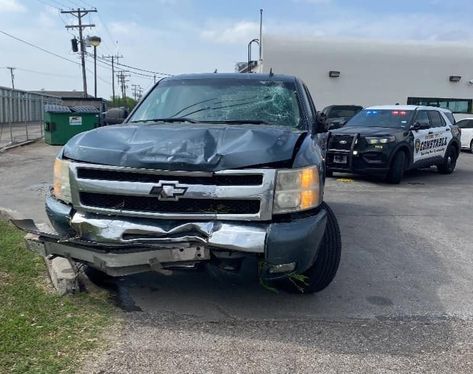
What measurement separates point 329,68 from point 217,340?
26907 millimetres

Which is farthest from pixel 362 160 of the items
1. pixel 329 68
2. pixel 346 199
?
pixel 329 68

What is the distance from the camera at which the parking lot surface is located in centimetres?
334

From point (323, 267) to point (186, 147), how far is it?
4.83 feet

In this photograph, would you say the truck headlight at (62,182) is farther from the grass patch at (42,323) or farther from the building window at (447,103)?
the building window at (447,103)

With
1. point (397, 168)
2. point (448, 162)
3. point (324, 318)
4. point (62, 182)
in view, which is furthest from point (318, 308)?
point (448, 162)

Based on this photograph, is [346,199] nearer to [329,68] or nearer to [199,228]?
[199,228]

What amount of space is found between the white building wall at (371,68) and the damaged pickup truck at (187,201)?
2529 cm

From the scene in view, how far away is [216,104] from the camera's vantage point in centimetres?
504

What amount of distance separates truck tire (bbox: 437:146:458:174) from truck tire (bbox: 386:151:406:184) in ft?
8.76

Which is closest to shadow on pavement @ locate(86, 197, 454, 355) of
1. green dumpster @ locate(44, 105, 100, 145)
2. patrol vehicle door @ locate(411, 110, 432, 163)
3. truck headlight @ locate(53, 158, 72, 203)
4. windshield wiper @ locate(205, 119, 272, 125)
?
truck headlight @ locate(53, 158, 72, 203)

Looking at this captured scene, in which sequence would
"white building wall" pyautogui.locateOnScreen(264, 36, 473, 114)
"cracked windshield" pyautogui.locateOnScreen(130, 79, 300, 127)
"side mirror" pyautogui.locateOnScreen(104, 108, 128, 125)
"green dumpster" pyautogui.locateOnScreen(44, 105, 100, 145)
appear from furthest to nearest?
"white building wall" pyautogui.locateOnScreen(264, 36, 473, 114) < "green dumpster" pyautogui.locateOnScreen(44, 105, 100, 145) < "side mirror" pyautogui.locateOnScreen(104, 108, 128, 125) < "cracked windshield" pyautogui.locateOnScreen(130, 79, 300, 127)

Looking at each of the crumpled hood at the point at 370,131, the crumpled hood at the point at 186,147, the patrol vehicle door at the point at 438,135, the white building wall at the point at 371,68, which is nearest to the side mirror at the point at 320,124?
the crumpled hood at the point at 186,147

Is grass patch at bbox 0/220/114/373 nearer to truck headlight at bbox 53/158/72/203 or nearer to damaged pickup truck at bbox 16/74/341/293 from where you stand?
damaged pickup truck at bbox 16/74/341/293

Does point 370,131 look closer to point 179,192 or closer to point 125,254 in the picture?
point 179,192
